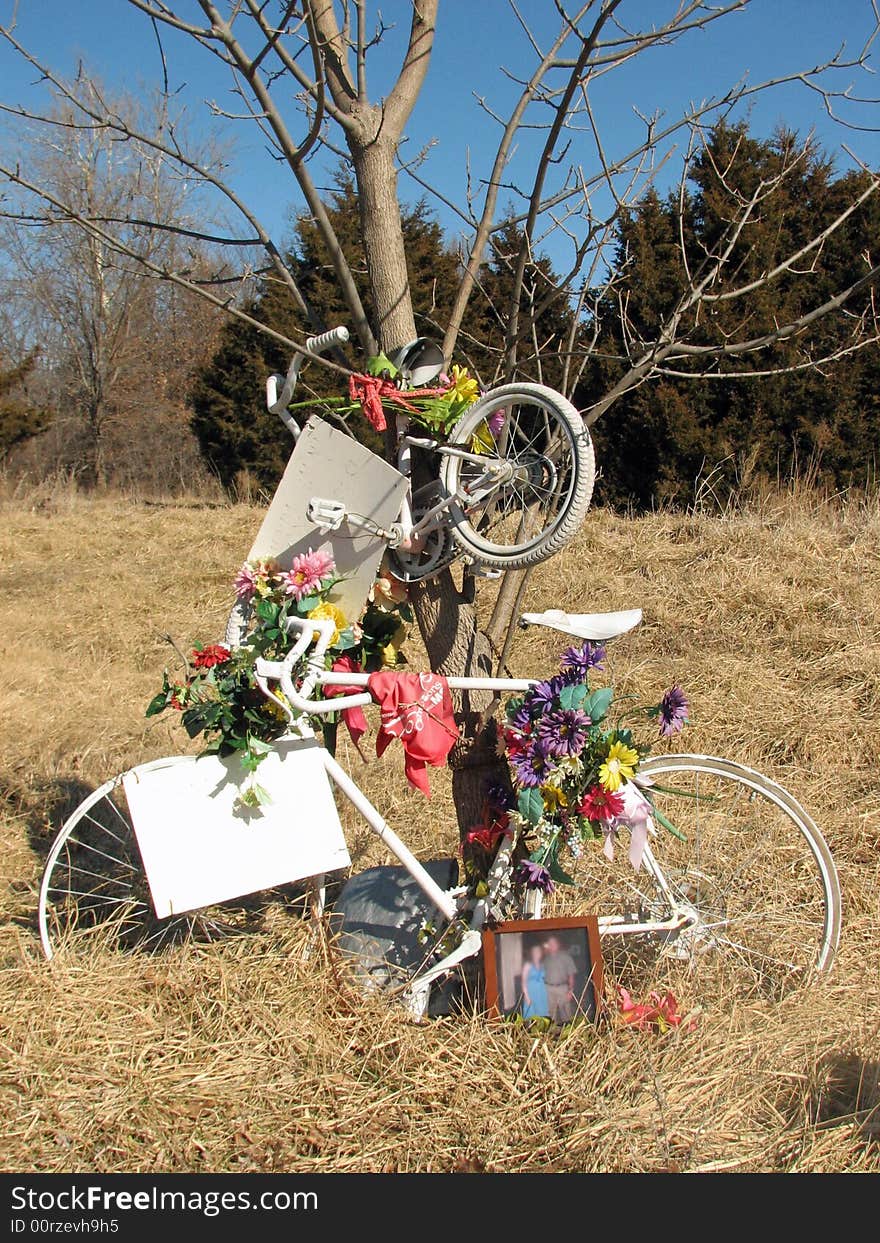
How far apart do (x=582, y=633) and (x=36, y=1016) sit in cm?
156

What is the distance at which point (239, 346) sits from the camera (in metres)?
12.0

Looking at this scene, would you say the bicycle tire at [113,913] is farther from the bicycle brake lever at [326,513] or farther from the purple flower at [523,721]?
the purple flower at [523,721]

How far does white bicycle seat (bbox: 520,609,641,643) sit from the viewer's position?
84.7 inches

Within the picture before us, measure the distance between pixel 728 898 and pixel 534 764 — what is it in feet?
2.97

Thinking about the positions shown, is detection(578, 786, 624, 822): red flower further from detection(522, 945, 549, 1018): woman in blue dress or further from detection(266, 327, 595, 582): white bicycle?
detection(266, 327, 595, 582): white bicycle

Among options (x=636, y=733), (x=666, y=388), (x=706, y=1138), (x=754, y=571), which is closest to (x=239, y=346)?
(x=666, y=388)

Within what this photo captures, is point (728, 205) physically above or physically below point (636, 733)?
above

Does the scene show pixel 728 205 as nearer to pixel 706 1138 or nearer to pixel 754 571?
pixel 754 571

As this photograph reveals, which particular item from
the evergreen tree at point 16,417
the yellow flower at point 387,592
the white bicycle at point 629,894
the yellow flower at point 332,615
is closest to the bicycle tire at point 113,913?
the white bicycle at point 629,894

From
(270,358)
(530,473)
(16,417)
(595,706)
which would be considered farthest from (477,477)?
(16,417)

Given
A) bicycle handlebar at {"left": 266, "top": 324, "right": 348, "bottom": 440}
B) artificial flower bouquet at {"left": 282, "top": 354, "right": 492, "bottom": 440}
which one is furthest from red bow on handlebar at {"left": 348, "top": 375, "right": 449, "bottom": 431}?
bicycle handlebar at {"left": 266, "top": 324, "right": 348, "bottom": 440}

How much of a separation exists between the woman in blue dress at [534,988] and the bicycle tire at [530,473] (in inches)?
33.7

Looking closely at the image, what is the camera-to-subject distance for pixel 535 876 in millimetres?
2166

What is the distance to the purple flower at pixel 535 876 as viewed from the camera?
84.9 inches
